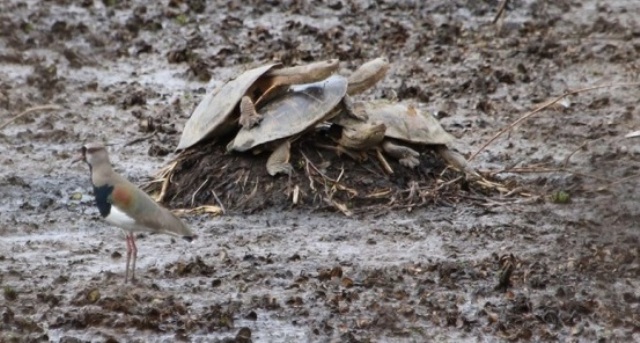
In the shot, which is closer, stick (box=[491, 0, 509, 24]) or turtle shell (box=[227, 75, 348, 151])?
turtle shell (box=[227, 75, 348, 151])

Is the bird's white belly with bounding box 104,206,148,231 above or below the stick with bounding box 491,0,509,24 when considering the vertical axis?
above

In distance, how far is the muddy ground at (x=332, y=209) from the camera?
825cm

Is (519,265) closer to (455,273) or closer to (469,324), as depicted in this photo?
(455,273)

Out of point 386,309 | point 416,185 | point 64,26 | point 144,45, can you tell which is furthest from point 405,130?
point 64,26

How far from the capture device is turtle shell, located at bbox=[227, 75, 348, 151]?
10.4 meters

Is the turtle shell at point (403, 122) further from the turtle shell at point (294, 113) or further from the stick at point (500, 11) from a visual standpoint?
the stick at point (500, 11)

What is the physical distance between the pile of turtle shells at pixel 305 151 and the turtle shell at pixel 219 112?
0.4 inches

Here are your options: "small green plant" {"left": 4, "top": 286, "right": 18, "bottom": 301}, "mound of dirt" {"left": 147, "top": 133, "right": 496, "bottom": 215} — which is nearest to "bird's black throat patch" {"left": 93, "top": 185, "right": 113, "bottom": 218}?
"small green plant" {"left": 4, "top": 286, "right": 18, "bottom": 301}

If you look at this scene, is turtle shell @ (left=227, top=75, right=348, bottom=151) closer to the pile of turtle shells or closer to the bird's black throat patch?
the pile of turtle shells

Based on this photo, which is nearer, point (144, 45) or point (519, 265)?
point (519, 265)

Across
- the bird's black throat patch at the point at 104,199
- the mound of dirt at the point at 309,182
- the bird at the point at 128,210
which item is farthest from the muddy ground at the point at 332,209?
the bird's black throat patch at the point at 104,199

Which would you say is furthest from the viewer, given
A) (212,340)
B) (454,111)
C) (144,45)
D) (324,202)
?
(144,45)

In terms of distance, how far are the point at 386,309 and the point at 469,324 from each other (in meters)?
0.49

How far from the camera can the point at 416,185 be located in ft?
34.8
